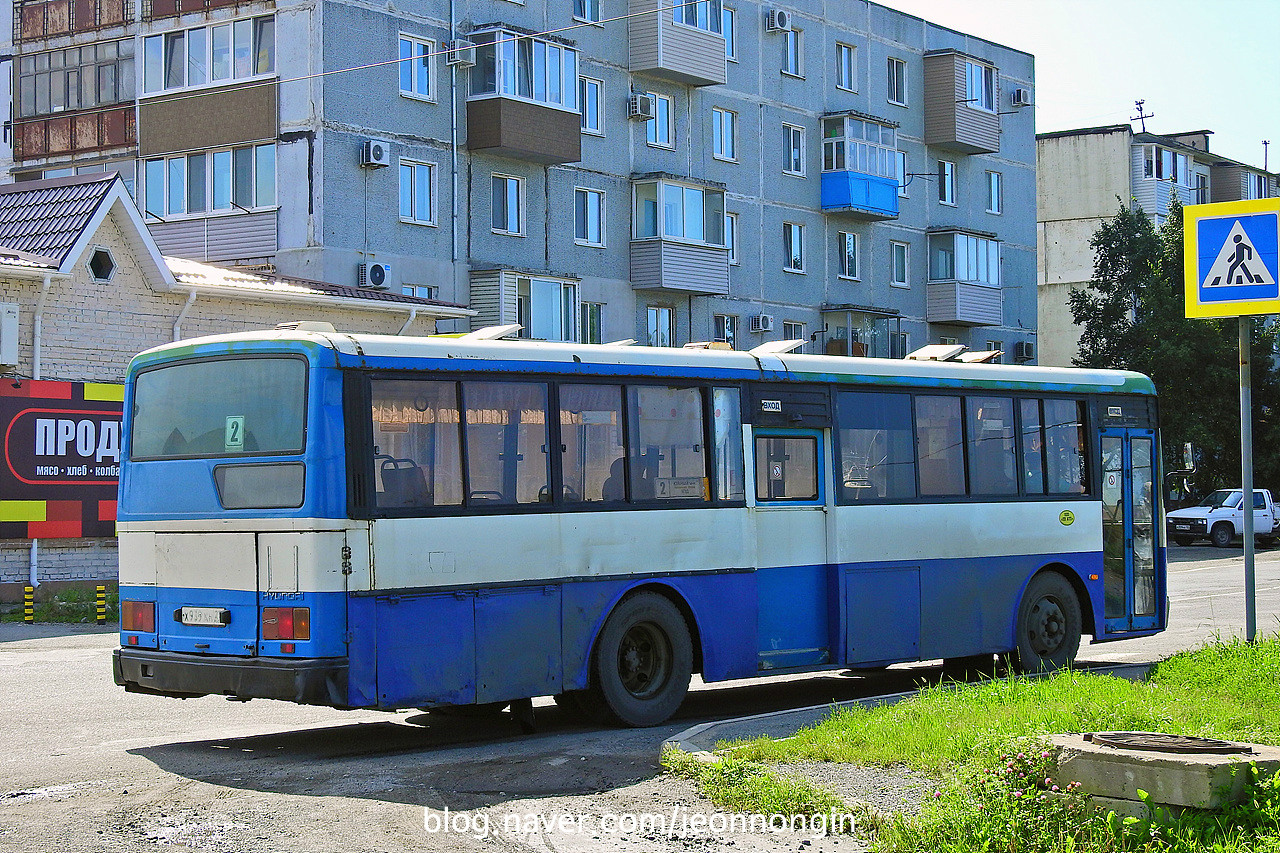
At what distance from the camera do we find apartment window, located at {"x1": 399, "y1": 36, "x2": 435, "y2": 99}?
35.8m

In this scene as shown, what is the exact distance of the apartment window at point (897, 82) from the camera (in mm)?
50688

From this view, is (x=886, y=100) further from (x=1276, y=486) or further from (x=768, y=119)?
(x=1276, y=486)

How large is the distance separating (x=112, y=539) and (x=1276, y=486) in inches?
1535

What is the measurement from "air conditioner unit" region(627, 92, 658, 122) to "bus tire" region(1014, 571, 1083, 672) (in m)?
27.3

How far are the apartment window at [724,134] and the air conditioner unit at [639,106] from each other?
2946mm

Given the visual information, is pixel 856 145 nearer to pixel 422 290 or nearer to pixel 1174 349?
pixel 1174 349

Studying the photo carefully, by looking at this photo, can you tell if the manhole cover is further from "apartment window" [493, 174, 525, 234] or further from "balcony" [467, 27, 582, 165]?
"apartment window" [493, 174, 525, 234]

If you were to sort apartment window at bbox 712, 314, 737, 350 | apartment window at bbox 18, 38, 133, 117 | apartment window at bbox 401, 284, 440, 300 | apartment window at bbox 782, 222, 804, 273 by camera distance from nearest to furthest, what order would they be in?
apartment window at bbox 401, 284, 440, 300
apartment window at bbox 18, 38, 133, 117
apartment window at bbox 712, 314, 737, 350
apartment window at bbox 782, 222, 804, 273

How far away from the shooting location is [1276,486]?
52500 millimetres

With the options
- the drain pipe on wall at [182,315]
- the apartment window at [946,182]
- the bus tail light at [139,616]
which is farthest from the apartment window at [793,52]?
the bus tail light at [139,616]

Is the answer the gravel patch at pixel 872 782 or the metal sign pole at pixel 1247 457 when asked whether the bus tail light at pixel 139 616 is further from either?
the metal sign pole at pixel 1247 457

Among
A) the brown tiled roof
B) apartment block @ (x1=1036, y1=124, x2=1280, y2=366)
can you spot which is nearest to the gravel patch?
the brown tiled roof

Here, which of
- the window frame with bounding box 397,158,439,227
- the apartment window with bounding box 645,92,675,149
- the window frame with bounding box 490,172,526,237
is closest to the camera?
the window frame with bounding box 397,158,439,227

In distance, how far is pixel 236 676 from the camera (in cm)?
1022
